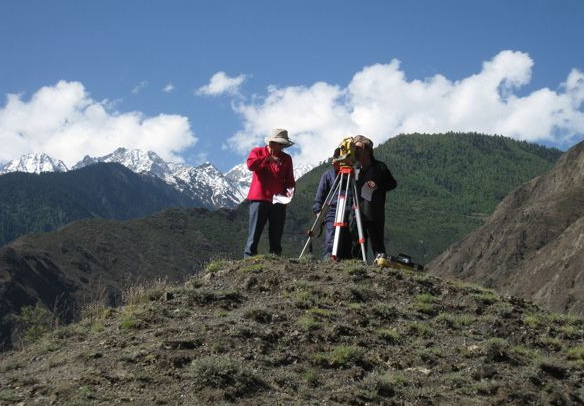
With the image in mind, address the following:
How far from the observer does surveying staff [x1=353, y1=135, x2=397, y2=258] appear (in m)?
11.9

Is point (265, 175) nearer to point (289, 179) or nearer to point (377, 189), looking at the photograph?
point (289, 179)

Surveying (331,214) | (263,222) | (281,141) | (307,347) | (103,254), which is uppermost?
(281,141)

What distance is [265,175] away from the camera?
41.1 ft

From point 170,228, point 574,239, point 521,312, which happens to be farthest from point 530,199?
point 521,312

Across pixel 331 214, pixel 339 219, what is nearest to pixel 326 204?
pixel 331 214

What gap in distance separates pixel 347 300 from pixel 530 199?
380 ft

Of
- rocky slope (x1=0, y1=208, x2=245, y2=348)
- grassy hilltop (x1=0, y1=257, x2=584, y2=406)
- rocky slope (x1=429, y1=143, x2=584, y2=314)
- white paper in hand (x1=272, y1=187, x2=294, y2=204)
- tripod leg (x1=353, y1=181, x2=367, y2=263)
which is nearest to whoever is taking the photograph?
grassy hilltop (x1=0, y1=257, x2=584, y2=406)

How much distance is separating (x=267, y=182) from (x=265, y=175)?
11cm

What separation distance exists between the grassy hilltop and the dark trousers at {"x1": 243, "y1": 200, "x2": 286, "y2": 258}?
1389 millimetres

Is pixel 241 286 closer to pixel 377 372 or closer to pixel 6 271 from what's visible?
pixel 377 372

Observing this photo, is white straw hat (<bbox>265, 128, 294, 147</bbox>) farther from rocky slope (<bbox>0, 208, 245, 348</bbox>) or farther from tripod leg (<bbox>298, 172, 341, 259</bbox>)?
rocky slope (<bbox>0, 208, 245, 348</bbox>)

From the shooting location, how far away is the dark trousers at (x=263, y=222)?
1246 cm

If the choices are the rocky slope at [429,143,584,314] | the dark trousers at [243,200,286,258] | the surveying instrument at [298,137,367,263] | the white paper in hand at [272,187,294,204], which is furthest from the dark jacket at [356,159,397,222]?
the rocky slope at [429,143,584,314]

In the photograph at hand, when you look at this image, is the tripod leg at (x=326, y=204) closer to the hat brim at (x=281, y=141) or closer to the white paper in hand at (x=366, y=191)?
the white paper in hand at (x=366, y=191)
